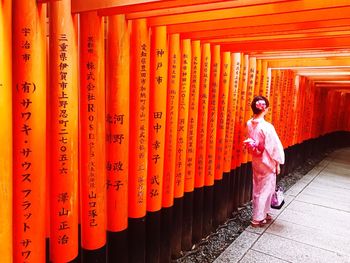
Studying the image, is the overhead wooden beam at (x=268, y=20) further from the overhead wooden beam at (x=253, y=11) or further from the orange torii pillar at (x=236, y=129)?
the orange torii pillar at (x=236, y=129)

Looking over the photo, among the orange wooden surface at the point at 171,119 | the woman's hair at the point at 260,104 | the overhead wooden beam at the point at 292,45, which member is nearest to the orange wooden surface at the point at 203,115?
the overhead wooden beam at the point at 292,45

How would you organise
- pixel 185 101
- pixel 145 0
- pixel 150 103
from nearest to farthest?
1. pixel 145 0
2. pixel 150 103
3. pixel 185 101

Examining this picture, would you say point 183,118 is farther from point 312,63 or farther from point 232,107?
point 312,63

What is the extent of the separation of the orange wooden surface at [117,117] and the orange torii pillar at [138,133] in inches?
7.0

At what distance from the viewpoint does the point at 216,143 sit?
530cm

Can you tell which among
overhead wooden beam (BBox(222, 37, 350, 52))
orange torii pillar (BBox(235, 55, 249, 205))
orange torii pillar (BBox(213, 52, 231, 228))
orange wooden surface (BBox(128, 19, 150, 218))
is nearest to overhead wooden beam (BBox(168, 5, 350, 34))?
orange wooden surface (BBox(128, 19, 150, 218))

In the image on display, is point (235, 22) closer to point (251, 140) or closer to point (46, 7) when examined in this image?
point (46, 7)

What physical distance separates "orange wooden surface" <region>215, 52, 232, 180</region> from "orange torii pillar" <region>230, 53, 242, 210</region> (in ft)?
0.81

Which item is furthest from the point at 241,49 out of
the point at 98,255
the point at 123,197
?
the point at 98,255

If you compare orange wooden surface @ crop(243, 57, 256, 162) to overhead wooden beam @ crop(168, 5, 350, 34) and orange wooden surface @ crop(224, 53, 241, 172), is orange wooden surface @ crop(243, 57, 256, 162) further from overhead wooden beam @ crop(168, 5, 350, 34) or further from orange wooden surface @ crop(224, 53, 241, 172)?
overhead wooden beam @ crop(168, 5, 350, 34)

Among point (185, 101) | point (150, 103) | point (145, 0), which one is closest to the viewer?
point (145, 0)

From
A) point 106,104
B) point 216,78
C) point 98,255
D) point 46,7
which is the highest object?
point 46,7

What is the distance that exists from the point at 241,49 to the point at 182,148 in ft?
6.62

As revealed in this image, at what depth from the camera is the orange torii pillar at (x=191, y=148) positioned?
4.25 m
